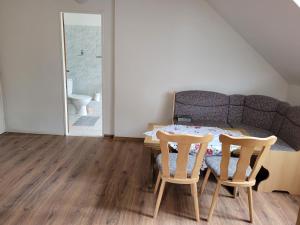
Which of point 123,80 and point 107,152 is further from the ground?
point 123,80

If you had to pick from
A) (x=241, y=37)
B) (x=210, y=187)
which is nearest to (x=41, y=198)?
(x=210, y=187)

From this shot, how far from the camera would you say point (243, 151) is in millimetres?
1814

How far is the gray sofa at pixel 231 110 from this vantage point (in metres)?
3.21

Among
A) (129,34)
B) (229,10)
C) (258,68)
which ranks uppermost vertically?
(229,10)

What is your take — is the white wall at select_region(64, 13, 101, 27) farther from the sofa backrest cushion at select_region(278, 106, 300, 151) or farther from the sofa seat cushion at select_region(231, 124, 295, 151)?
the sofa backrest cushion at select_region(278, 106, 300, 151)

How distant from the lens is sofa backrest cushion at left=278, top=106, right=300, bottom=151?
2.54 meters

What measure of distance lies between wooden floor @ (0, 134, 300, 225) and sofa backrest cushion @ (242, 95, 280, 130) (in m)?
1.08

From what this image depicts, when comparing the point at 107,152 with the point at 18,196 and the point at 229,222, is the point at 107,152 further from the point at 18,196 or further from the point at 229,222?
the point at 229,222

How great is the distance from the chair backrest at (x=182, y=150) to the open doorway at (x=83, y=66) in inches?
115

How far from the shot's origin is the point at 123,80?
146 inches

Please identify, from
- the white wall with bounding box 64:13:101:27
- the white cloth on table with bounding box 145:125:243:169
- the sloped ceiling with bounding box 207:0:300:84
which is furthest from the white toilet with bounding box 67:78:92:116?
the sloped ceiling with bounding box 207:0:300:84

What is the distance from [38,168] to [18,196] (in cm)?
59

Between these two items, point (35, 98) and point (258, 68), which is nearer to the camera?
point (258, 68)

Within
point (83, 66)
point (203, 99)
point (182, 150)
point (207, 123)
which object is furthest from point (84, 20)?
point (182, 150)
